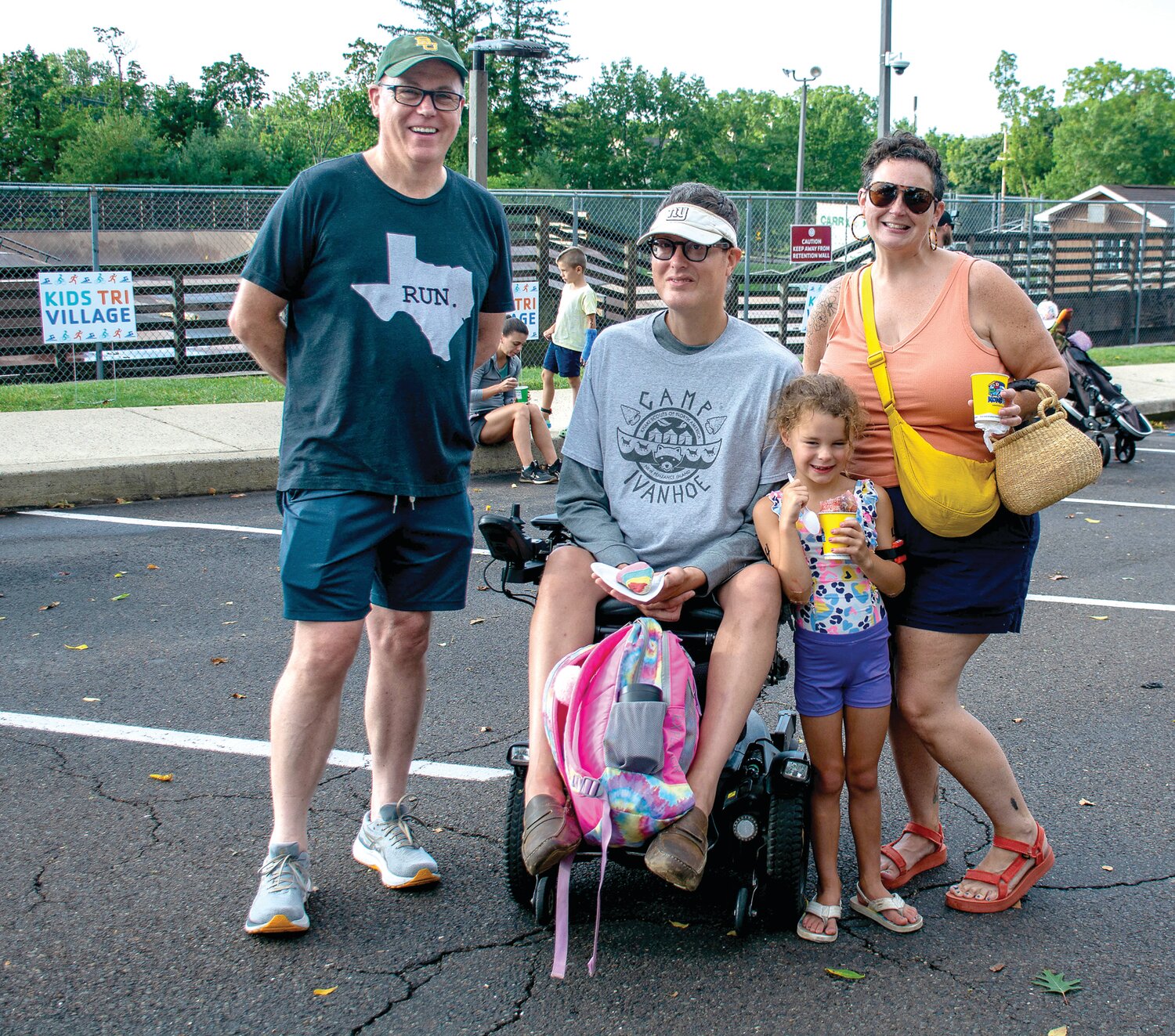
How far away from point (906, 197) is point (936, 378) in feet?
1.54

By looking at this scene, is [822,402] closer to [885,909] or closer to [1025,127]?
[885,909]

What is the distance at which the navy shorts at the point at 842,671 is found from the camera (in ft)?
10.00

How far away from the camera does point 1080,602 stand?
6.31 metres

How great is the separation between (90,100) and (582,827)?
64.5 meters

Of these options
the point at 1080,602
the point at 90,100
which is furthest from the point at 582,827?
the point at 90,100

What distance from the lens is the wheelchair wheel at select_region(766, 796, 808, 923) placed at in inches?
116

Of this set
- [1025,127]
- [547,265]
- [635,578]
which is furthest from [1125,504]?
[1025,127]

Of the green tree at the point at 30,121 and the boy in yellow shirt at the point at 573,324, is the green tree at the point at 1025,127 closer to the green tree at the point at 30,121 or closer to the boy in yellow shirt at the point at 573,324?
the green tree at the point at 30,121

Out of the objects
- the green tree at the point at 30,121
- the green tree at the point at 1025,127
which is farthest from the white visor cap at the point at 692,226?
the green tree at the point at 1025,127

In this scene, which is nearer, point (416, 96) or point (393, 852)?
point (416, 96)

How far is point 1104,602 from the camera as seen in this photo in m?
6.32

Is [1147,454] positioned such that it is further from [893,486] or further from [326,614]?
[326,614]

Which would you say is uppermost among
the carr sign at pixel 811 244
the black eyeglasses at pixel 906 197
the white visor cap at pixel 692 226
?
the carr sign at pixel 811 244

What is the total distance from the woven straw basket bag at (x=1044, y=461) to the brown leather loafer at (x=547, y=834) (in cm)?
136
